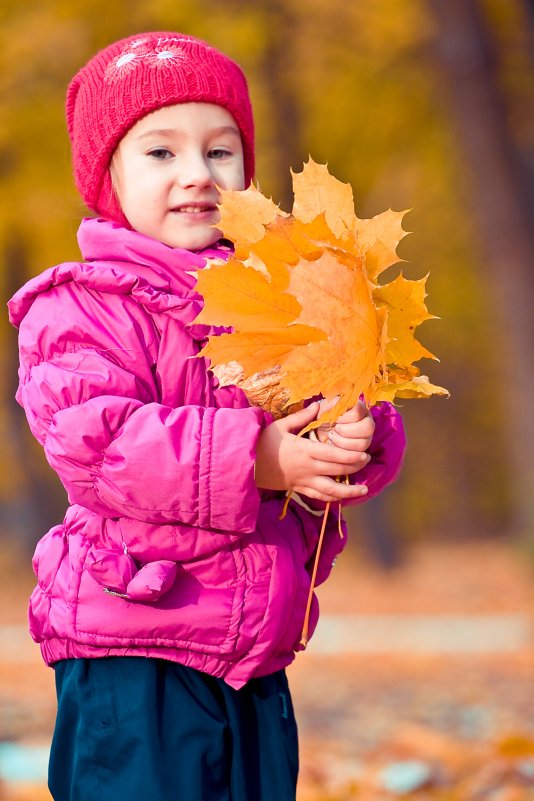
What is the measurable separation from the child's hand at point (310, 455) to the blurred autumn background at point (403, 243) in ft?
7.53

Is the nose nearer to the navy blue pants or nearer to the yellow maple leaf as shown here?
the yellow maple leaf

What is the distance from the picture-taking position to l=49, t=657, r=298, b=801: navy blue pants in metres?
2.58

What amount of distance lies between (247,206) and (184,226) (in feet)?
0.83

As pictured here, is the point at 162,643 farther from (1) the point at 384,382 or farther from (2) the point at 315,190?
(2) the point at 315,190

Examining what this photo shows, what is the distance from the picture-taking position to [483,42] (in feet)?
32.8

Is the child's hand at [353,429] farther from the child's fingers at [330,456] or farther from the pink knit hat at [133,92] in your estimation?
the pink knit hat at [133,92]

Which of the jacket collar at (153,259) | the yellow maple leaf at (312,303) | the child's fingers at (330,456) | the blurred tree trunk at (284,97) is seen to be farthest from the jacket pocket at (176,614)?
the blurred tree trunk at (284,97)

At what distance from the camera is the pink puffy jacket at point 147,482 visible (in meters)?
2.45

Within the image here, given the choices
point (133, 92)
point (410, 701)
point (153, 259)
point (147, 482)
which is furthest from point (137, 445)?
point (410, 701)

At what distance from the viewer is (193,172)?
108 inches

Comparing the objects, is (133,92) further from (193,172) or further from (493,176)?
(493,176)

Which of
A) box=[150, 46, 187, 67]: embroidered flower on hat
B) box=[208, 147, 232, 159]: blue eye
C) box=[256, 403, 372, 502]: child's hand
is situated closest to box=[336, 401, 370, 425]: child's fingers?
box=[256, 403, 372, 502]: child's hand

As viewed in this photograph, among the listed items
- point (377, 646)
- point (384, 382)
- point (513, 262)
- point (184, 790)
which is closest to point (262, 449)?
point (384, 382)

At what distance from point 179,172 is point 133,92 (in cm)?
22
